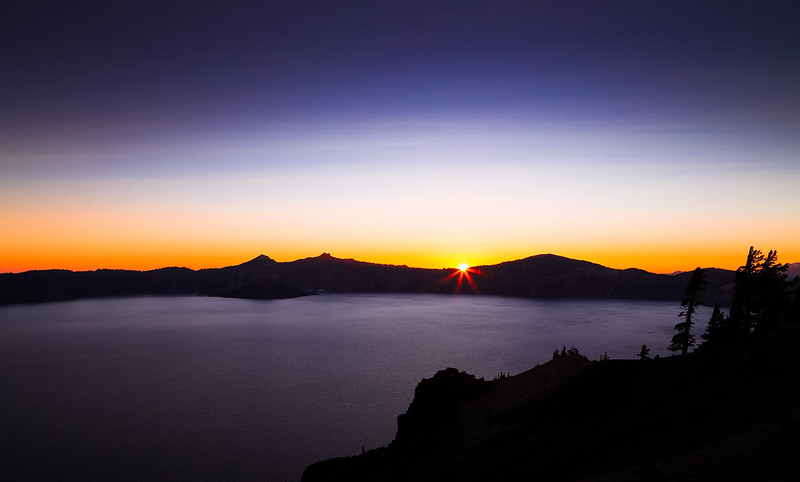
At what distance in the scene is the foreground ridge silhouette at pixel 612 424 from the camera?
63.1 ft

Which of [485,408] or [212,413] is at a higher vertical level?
[485,408]

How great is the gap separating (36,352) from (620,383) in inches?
5846

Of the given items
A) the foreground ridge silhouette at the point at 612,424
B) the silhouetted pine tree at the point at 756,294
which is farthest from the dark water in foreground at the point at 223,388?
the silhouetted pine tree at the point at 756,294

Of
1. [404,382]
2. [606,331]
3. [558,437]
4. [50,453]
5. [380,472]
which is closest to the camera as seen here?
[558,437]

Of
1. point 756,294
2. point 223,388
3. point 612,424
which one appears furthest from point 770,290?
point 223,388

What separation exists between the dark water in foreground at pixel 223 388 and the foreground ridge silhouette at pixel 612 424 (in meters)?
15.4

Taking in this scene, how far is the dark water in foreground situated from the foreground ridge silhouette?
15355 millimetres

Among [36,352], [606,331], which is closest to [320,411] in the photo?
[36,352]

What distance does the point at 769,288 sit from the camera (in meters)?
49.3

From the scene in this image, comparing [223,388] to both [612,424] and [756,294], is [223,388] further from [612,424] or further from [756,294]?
[756,294]

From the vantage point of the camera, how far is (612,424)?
30.2 m

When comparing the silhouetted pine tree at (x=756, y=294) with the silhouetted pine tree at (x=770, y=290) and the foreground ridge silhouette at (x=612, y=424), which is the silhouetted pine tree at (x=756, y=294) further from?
the foreground ridge silhouette at (x=612, y=424)

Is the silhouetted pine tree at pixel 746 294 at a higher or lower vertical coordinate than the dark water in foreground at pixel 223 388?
higher

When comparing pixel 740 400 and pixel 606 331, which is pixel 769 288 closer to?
pixel 740 400
